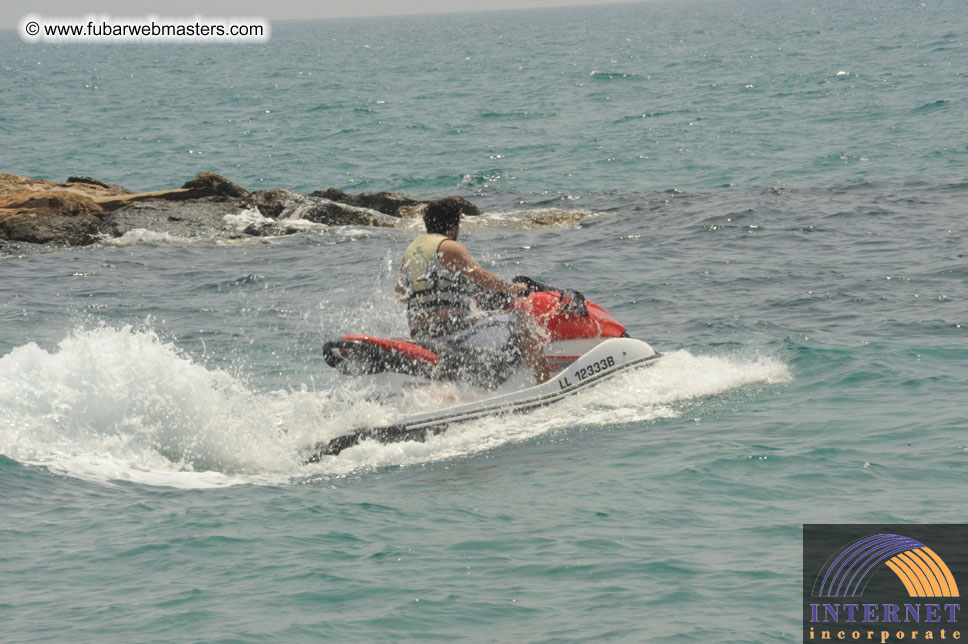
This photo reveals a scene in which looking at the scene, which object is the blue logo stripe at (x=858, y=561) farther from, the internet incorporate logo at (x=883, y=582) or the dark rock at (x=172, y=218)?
the dark rock at (x=172, y=218)

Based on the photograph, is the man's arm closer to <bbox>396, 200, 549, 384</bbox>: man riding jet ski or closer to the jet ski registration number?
<bbox>396, 200, 549, 384</bbox>: man riding jet ski

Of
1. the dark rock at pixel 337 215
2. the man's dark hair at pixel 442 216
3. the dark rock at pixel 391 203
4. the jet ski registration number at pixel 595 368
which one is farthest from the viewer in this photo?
the dark rock at pixel 391 203

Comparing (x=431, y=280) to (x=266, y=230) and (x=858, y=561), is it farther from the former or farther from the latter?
(x=266, y=230)

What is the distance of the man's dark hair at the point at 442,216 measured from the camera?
365 inches

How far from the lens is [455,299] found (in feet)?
30.7

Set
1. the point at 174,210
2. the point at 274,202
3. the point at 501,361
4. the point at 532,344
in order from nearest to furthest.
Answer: the point at 501,361 < the point at 532,344 < the point at 174,210 < the point at 274,202

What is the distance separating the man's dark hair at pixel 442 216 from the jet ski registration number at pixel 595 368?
1.81 metres

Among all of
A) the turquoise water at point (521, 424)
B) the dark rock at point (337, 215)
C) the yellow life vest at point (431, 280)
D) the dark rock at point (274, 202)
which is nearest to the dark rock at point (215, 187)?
the dark rock at point (274, 202)

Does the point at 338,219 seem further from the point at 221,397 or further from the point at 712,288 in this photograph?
the point at 221,397

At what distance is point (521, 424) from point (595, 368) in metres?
1.09

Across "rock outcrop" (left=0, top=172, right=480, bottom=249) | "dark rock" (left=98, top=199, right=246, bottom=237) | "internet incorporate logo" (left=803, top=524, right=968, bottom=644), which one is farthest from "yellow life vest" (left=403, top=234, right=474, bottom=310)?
"dark rock" (left=98, top=199, right=246, bottom=237)

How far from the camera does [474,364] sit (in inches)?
375

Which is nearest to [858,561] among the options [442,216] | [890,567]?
[890,567]

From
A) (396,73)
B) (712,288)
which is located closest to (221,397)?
(712,288)
